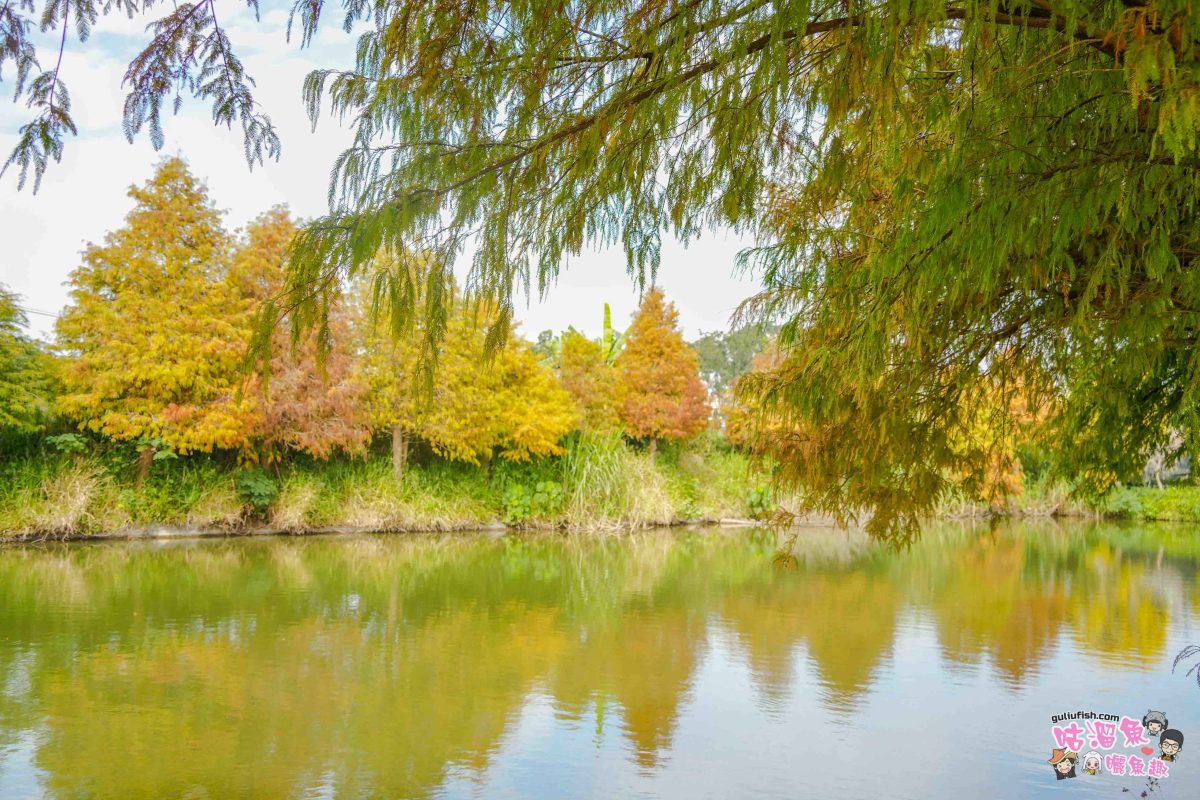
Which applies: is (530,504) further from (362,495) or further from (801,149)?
(801,149)

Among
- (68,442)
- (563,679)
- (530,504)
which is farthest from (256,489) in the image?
(563,679)

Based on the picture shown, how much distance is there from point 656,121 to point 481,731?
10.8 feet

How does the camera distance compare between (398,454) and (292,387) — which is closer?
(292,387)

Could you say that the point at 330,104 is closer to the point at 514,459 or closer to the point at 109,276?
the point at 109,276

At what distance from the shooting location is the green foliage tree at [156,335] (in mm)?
12859

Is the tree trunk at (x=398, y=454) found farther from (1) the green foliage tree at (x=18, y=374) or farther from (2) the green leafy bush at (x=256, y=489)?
(1) the green foliage tree at (x=18, y=374)

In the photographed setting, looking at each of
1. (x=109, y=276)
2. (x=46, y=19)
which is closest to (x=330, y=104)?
(x=46, y=19)

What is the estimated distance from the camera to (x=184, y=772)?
382 cm

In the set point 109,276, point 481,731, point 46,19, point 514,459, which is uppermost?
point 109,276

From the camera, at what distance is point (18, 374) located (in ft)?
Result: 40.7

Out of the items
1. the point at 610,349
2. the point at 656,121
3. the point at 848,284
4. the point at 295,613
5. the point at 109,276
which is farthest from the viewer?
the point at 610,349

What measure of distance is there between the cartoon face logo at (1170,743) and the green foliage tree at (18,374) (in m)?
13.3

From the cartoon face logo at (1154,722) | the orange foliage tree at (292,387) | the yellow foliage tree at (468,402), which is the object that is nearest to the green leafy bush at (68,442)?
the orange foliage tree at (292,387)

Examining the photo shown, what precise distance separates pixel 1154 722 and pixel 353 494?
1275 cm
